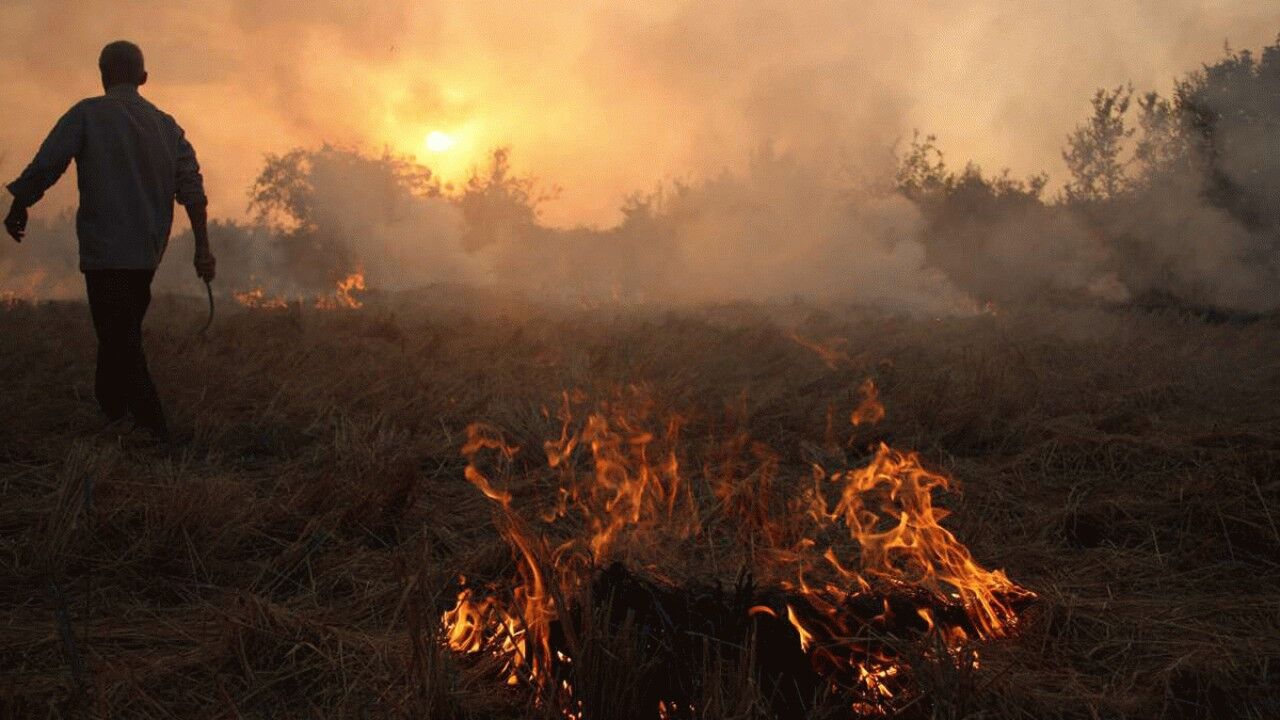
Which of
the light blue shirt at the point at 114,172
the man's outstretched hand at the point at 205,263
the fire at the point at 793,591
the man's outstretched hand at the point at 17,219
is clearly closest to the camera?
the fire at the point at 793,591

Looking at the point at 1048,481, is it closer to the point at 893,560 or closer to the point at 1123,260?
the point at 893,560

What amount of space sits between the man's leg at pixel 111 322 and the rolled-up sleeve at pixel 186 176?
0.54 metres

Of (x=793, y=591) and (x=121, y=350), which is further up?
(x=121, y=350)

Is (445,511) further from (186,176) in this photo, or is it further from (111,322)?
(186,176)

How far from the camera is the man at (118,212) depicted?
3.66 m

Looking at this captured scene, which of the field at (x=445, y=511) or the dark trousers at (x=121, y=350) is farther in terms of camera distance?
the dark trousers at (x=121, y=350)

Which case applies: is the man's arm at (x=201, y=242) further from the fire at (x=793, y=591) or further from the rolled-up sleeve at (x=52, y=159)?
the fire at (x=793, y=591)

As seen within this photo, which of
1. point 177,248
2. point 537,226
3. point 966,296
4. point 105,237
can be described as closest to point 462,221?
point 537,226

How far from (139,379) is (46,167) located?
0.94 metres

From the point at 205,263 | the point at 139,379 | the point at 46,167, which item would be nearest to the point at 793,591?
the point at 139,379

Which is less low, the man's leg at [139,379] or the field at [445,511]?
the man's leg at [139,379]

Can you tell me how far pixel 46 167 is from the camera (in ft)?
11.5

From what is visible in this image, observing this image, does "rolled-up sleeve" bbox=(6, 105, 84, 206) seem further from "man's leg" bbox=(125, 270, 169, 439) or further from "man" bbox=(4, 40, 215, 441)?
"man's leg" bbox=(125, 270, 169, 439)

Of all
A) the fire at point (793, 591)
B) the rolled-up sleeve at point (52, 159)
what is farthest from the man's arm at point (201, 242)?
the fire at point (793, 591)
